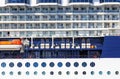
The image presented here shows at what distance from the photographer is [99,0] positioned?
30.7 m

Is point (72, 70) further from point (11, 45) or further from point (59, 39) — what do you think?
point (11, 45)

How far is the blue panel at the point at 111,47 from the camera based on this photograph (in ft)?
93.5

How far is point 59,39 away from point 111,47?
3.45 meters

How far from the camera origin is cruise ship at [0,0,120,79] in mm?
28500

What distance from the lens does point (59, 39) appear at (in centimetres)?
2956

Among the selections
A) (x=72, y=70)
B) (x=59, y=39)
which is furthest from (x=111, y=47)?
(x=59, y=39)

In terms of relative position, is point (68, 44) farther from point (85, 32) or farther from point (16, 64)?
point (16, 64)

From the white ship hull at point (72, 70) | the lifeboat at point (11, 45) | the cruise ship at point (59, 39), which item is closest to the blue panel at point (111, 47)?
the cruise ship at point (59, 39)

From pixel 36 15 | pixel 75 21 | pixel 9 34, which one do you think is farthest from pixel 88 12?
pixel 9 34

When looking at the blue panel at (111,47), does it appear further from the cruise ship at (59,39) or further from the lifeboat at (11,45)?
the lifeboat at (11,45)

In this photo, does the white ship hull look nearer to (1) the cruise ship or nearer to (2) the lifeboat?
(1) the cruise ship

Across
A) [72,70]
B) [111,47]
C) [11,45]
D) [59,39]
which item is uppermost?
[59,39]

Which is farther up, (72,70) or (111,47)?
(111,47)

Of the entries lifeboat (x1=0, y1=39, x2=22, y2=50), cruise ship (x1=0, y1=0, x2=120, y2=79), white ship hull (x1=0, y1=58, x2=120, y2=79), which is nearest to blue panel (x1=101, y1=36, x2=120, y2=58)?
cruise ship (x1=0, y1=0, x2=120, y2=79)
